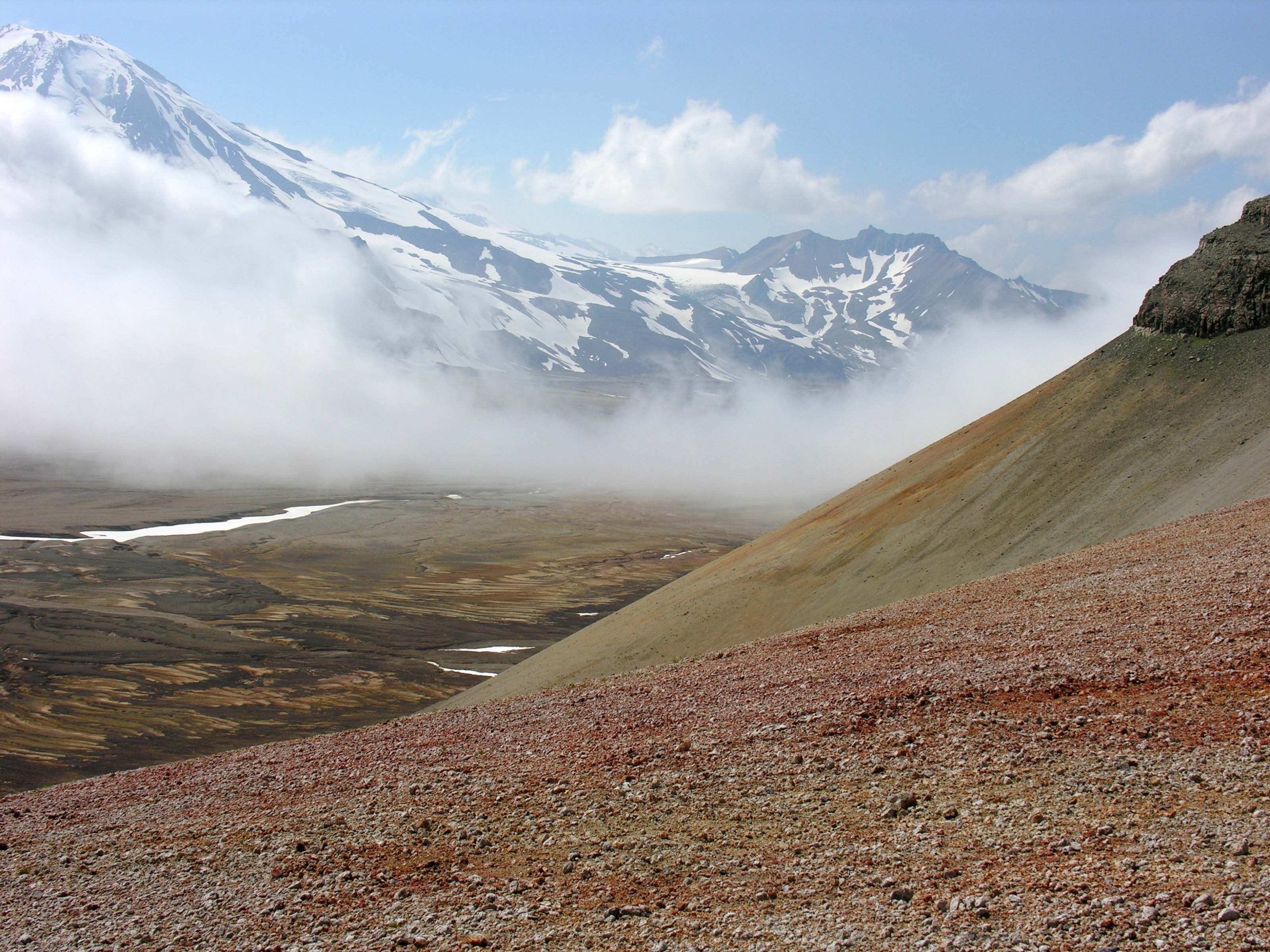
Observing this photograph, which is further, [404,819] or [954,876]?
[404,819]

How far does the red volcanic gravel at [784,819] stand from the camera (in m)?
8.95

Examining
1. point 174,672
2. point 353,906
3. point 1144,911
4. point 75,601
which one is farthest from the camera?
point 75,601

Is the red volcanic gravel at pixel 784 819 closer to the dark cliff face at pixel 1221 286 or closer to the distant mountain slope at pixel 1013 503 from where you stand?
the distant mountain slope at pixel 1013 503

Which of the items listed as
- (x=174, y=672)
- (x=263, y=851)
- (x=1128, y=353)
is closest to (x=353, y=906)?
(x=263, y=851)

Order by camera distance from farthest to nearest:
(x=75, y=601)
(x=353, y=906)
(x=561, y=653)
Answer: (x=75, y=601), (x=561, y=653), (x=353, y=906)

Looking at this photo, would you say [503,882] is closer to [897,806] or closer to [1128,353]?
[897,806]

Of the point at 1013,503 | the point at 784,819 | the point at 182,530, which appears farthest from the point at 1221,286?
the point at 182,530

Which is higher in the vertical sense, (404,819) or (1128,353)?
(1128,353)

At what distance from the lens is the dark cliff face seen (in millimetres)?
41688

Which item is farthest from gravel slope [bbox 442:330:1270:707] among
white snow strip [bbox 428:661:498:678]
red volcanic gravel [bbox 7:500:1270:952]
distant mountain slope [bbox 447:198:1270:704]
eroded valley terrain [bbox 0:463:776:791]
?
eroded valley terrain [bbox 0:463:776:791]

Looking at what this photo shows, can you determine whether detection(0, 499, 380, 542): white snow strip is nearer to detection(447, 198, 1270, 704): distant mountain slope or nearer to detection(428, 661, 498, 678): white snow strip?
detection(428, 661, 498, 678): white snow strip

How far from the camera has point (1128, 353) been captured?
147ft

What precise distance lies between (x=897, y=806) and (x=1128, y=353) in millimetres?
41252

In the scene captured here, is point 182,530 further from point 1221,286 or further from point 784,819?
point 784,819
